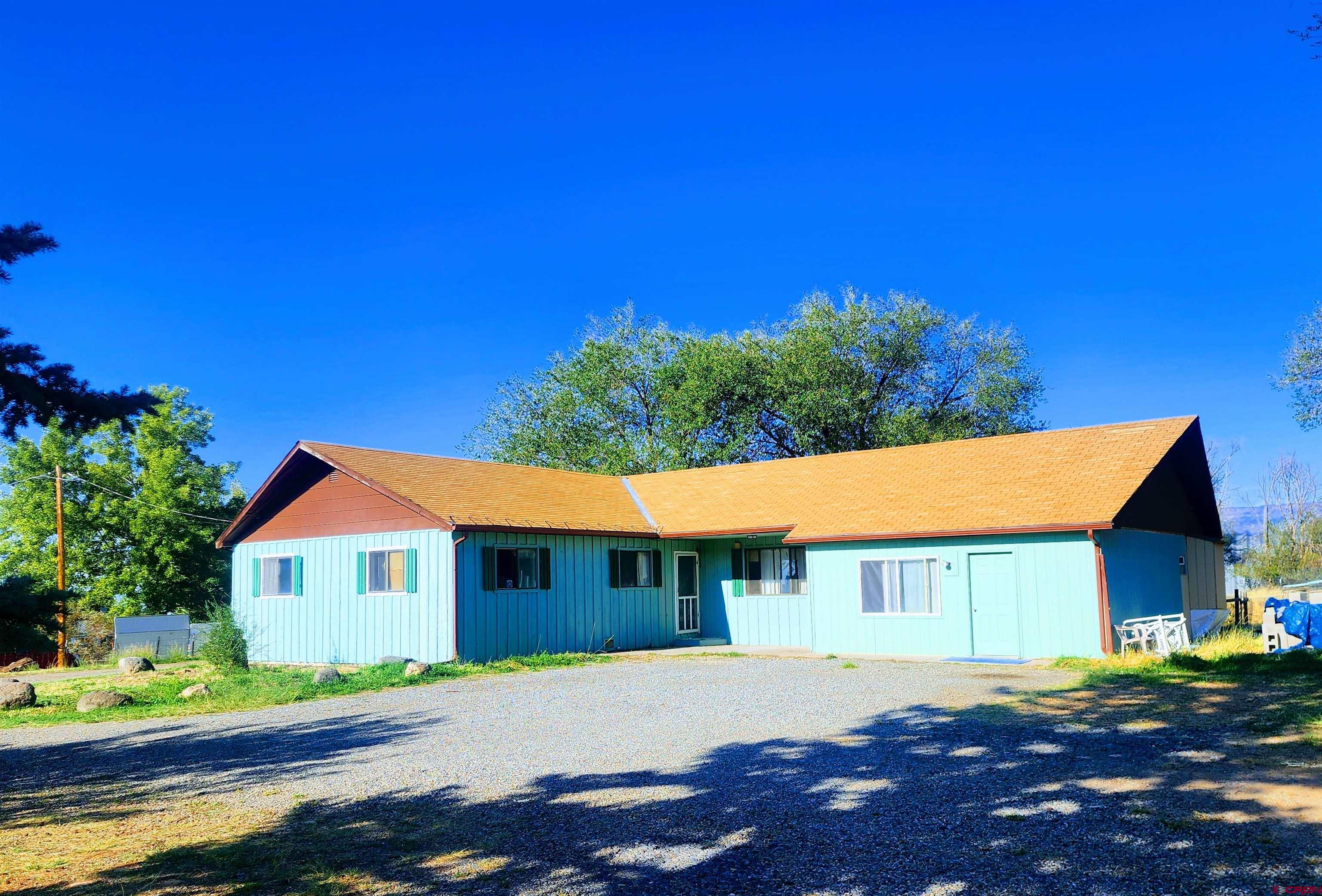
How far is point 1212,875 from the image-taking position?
5168 millimetres

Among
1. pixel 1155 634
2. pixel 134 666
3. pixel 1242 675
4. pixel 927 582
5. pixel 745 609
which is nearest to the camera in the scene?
pixel 1242 675

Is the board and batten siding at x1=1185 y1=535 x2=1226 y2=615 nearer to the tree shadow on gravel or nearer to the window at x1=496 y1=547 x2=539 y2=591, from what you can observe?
the window at x1=496 y1=547 x2=539 y2=591

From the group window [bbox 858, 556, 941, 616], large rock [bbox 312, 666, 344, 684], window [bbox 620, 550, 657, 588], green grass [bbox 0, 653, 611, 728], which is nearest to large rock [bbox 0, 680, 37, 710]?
green grass [bbox 0, 653, 611, 728]

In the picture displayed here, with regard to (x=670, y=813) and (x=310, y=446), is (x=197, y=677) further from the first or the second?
(x=670, y=813)

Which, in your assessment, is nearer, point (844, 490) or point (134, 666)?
point (134, 666)

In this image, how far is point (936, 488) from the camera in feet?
67.5

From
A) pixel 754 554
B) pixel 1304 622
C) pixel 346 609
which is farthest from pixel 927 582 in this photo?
pixel 346 609

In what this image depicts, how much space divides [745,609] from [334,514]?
9424mm

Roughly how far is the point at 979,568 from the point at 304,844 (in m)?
Result: 14.3

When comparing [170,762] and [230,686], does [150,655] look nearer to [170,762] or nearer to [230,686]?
[230,686]

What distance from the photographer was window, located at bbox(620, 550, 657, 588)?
2225cm

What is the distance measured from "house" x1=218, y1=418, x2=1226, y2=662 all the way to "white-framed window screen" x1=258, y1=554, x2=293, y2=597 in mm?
43

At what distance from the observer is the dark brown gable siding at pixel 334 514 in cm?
1959

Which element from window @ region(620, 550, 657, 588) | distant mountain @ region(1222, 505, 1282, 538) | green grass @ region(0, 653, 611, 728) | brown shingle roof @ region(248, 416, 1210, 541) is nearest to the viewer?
green grass @ region(0, 653, 611, 728)
